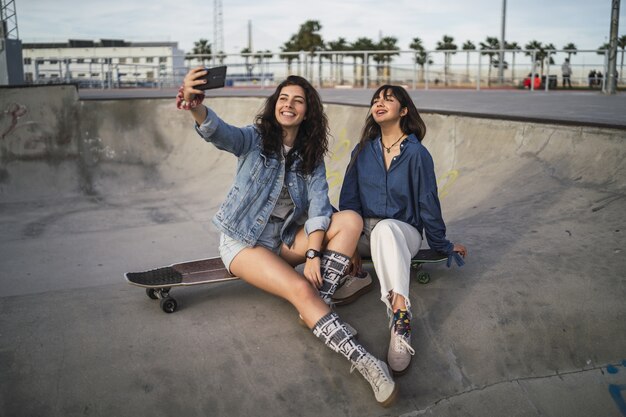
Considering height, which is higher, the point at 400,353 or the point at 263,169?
the point at 263,169

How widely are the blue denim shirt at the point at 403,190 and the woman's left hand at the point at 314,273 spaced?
74cm

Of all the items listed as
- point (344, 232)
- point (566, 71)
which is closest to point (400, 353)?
point (344, 232)

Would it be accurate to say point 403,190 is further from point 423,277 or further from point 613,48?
point 613,48

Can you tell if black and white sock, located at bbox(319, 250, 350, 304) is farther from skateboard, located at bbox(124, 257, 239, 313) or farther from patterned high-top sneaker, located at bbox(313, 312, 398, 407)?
skateboard, located at bbox(124, 257, 239, 313)

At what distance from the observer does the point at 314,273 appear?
314 cm

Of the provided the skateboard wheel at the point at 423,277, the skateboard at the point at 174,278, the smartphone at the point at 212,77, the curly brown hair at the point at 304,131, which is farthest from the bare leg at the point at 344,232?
the smartphone at the point at 212,77

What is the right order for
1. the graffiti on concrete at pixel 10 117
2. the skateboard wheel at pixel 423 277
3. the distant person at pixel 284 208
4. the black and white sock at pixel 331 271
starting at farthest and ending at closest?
the graffiti on concrete at pixel 10 117
the skateboard wheel at pixel 423 277
the black and white sock at pixel 331 271
the distant person at pixel 284 208

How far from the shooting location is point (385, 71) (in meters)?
23.4

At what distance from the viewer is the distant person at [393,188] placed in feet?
10.7

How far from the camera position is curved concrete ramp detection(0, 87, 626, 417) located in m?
2.85

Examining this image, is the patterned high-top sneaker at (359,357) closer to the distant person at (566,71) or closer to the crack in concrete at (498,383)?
the crack in concrete at (498,383)

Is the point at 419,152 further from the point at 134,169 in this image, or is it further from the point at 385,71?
the point at 385,71

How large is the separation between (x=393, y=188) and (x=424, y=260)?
0.54 m

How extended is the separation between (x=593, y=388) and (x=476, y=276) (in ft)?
3.61
